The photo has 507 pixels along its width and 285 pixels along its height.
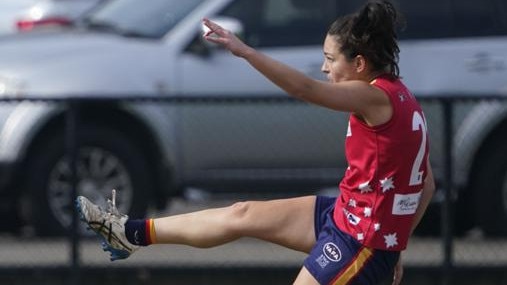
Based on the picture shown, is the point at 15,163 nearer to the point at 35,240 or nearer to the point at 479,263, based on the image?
the point at 35,240

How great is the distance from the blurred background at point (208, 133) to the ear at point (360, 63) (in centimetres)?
307

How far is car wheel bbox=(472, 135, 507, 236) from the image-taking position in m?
9.34

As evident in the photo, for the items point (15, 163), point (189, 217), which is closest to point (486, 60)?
point (15, 163)

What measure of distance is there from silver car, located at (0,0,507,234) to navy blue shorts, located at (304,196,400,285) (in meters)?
3.09

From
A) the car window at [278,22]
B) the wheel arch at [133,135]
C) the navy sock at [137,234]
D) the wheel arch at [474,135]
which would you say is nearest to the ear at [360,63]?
the navy sock at [137,234]

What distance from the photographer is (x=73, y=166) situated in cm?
897

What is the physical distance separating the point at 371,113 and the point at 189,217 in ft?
3.23

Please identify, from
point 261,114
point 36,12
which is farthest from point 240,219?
point 36,12

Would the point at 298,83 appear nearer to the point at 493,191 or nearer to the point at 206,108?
the point at 206,108

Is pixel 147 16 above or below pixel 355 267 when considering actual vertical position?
above

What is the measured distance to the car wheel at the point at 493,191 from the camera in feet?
30.7

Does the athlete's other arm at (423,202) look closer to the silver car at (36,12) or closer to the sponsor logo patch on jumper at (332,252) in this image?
the sponsor logo patch on jumper at (332,252)

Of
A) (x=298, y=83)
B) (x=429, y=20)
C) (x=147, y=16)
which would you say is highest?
(x=147, y=16)

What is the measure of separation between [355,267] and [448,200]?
125 inches
